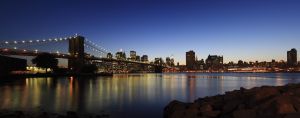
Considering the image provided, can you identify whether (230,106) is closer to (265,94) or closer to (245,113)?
(265,94)

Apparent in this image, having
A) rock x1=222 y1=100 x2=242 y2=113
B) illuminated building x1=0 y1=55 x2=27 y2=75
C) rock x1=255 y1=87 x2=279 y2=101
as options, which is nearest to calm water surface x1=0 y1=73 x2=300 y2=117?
rock x1=222 y1=100 x2=242 y2=113

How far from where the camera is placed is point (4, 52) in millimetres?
67875

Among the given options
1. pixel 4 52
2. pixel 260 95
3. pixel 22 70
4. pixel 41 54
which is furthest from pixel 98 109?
pixel 22 70

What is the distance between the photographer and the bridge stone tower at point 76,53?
86312mm

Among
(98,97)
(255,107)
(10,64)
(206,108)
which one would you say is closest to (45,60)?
(10,64)

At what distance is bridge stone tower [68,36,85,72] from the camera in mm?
86312

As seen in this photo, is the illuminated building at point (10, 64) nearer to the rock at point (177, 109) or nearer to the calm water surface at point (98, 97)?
the calm water surface at point (98, 97)

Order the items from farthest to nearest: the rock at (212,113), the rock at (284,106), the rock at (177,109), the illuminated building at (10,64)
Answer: the illuminated building at (10,64)
the rock at (177,109)
the rock at (212,113)
the rock at (284,106)

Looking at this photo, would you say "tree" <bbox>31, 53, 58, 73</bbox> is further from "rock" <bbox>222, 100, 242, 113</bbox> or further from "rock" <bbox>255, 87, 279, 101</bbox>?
"rock" <bbox>255, 87, 279, 101</bbox>

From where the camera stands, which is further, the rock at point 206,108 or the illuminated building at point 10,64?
the illuminated building at point 10,64

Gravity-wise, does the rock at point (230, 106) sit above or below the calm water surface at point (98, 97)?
above

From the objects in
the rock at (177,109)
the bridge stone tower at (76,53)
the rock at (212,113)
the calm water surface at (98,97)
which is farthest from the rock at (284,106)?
the bridge stone tower at (76,53)

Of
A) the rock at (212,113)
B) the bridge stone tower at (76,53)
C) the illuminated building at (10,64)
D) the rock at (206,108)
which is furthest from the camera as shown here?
the bridge stone tower at (76,53)

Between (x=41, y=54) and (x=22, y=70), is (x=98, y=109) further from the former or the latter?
(x=22, y=70)
